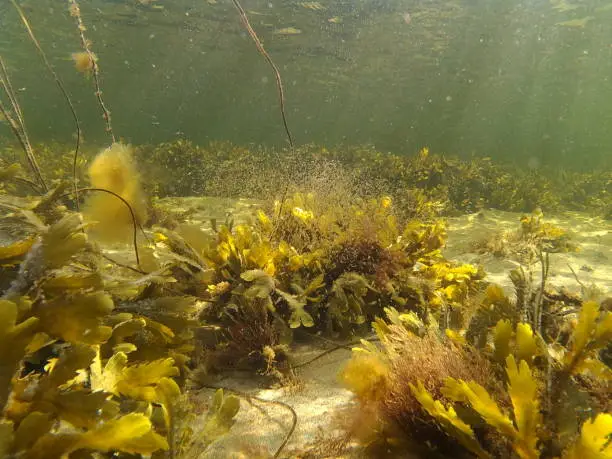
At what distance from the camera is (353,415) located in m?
1.77

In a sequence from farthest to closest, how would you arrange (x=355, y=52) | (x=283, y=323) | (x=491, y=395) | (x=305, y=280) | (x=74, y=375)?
(x=355, y=52)
(x=305, y=280)
(x=283, y=323)
(x=491, y=395)
(x=74, y=375)

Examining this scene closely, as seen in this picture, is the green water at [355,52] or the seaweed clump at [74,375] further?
the green water at [355,52]

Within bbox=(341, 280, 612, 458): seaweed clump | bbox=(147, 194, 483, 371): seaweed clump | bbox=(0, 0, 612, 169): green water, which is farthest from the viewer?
bbox=(0, 0, 612, 169): green water

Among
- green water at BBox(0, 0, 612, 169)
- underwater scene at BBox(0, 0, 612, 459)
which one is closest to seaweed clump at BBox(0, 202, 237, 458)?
underwater scene at BBox(0, 0, 612, 459)

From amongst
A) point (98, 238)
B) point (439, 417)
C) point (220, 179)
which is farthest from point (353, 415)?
point (220, 179)

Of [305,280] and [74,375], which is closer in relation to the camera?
[74,375]

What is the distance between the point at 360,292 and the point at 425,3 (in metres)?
18.7

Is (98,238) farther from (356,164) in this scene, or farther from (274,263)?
(356,164)

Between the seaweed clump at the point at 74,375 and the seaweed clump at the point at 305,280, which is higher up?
the seaweed clump at the point at 74,375

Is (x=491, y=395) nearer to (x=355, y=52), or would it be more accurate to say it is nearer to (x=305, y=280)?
(x=305, y=280)

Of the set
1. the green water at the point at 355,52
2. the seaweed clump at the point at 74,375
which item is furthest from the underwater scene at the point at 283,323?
the green water at the point at 355,52

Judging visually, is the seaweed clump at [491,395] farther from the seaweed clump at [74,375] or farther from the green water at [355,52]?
the green water at [355,52]

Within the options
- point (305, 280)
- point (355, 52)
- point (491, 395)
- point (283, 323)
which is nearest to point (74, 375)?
point (283, 323)

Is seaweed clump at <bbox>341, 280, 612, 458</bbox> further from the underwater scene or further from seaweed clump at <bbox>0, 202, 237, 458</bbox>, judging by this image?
seaweed clump at <bbox>0, 202, 237, 458</bbox>
